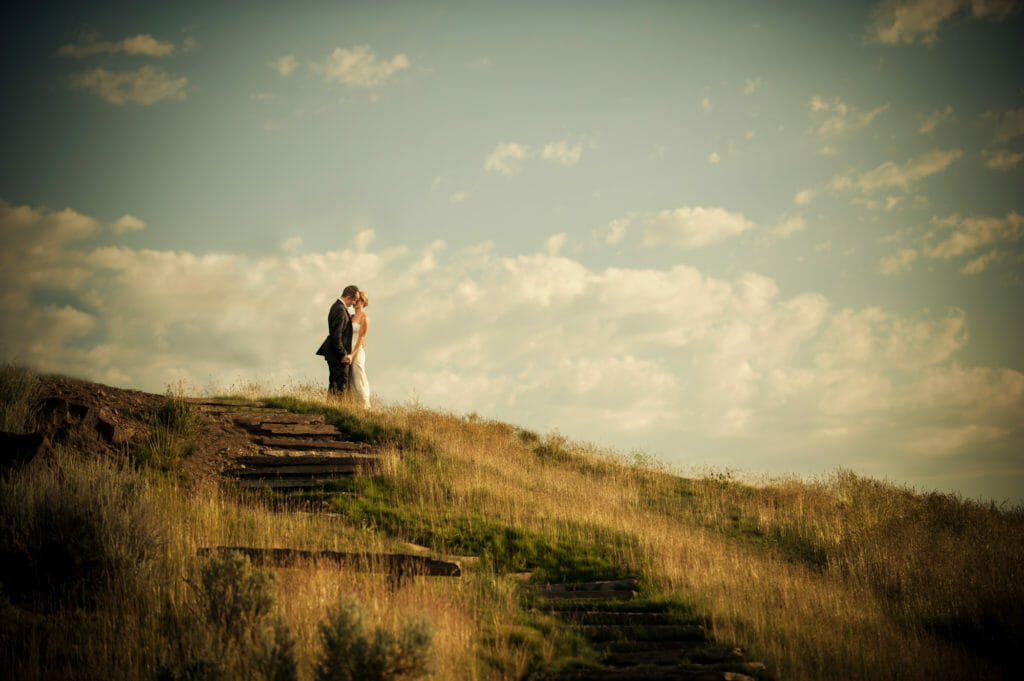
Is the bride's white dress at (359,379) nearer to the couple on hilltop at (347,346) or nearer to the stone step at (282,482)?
the couple on hilltop at (347,346)

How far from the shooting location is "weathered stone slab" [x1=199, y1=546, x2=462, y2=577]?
8539 millimetres

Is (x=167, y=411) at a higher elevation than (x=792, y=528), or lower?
higher

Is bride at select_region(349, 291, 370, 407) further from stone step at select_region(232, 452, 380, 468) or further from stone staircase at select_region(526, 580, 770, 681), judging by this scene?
stone staircase at select_region(526, 580, 770, 681)

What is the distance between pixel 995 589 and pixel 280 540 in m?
11.4

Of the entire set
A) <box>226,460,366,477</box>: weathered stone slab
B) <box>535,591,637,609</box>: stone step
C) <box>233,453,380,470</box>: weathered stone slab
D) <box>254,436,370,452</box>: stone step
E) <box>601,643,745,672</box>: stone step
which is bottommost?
<box>601,643,745,672</box>: stone step

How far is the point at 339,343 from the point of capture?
57.1 ft

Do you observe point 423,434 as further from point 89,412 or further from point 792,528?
point 792,528

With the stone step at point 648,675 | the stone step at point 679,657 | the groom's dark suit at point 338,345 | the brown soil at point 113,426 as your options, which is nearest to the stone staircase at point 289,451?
the brown soil at point 113,426

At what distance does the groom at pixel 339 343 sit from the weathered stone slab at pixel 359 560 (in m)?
8.92

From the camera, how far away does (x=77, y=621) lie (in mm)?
7160

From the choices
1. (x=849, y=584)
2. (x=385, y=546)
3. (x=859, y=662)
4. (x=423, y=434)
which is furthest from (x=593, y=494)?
(x=859, y=662)

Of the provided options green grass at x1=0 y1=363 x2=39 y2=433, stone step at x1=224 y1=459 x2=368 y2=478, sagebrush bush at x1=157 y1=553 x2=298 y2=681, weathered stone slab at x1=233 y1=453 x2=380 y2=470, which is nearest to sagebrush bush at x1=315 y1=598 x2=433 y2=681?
sagebrush bush at x1=157 y1=553 x2=298 y2=681

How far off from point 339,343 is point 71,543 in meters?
9.64

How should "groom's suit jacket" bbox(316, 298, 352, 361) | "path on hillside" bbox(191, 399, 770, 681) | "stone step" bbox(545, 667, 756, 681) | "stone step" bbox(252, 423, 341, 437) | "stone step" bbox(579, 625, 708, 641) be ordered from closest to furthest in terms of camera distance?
"stone step" bbox(545, 667, 756, 681)
"path on hillside" bbox(191, 399, 770, 681)
"stone step" bbox(579, 625, 708, 641)
"stone step" bbox(252, 423, 341, 437)
"groom's suit jacket" bbox(316, 298, 352, 361)
